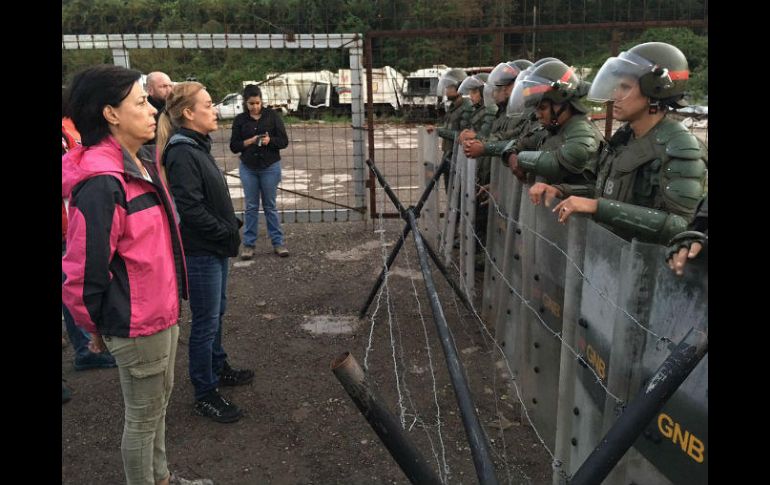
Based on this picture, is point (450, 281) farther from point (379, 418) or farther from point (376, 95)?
point (376, 95)

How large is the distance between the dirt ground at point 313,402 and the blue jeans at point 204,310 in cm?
32

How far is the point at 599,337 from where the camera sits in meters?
2.52

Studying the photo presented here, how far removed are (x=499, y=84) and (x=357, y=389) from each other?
206 inches

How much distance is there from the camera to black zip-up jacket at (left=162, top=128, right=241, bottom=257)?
3670 mm

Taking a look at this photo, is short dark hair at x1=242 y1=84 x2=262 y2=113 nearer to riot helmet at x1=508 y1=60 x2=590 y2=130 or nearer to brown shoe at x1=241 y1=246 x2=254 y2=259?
brown shoe at x1=241 y1=246 x2=254 y2=259

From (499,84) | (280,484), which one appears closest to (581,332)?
(280,484)

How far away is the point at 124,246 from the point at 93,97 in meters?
0.65

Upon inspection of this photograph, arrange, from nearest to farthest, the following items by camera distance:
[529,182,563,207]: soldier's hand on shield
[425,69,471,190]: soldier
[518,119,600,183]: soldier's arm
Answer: [529,182,563,207]: soldier's hand on shield → [518,119,600,183]: soldier's arm → [425,69,471,190]: soldier

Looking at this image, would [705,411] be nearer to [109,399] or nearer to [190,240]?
[190,240]

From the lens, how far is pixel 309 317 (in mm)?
5934

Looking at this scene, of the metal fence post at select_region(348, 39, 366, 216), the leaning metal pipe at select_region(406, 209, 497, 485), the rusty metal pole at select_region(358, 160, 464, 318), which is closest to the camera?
the leaning metal pipe at select_region(406, 209, 497, 485)

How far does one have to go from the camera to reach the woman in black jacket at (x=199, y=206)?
3.68 m

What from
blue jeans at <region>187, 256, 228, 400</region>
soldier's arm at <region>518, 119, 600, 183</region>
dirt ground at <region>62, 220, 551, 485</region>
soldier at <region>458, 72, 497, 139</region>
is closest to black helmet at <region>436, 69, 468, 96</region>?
soldier at <region>458, 72, 497, 139</region>

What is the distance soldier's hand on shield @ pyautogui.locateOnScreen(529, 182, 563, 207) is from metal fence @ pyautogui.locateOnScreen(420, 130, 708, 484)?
0.42 ft
